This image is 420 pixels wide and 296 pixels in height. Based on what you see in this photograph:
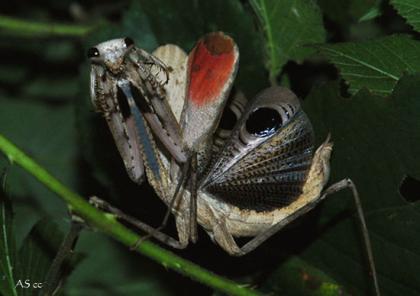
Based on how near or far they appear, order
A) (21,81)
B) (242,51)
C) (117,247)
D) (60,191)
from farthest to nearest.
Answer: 1. (21,81)
2. (117,247)
3. (242,51)
4. (60,191)

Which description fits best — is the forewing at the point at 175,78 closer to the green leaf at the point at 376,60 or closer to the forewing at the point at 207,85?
the forewing at the point at 207,85

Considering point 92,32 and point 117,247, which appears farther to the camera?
point 117,247

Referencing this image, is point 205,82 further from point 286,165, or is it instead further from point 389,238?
point 389,238

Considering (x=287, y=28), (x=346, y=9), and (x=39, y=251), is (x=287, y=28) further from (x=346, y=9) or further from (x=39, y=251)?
(x=39, y=251)

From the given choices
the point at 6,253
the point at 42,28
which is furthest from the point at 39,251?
the point at 42,28

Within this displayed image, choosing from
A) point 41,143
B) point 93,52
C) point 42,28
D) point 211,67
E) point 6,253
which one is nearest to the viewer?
point 93,52

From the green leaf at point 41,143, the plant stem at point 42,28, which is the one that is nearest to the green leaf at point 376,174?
the plant stem at point 42,28

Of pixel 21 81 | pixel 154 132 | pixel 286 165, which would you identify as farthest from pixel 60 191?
pixel 21 81

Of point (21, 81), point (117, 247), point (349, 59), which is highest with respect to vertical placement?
point (349, 59)
